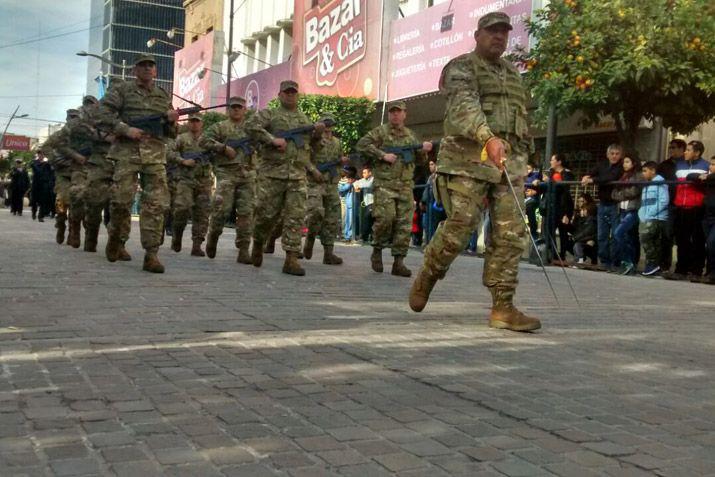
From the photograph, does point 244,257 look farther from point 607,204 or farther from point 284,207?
point 607,204

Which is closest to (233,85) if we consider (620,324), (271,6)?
(271,6)

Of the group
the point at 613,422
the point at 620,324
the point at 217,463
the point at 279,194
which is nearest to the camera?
the point at 217,463

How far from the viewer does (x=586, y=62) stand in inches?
552

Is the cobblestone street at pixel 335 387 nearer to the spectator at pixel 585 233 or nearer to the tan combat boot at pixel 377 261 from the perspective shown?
the tan combat boot at pixel 377 261

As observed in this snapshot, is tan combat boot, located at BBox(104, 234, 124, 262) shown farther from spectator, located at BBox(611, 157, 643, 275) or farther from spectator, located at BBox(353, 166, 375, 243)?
spectator, located at BBox(353, 166, 375, 243)

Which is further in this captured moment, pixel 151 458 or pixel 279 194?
pixel 279 194

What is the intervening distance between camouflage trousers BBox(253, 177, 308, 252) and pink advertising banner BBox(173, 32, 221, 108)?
3264 cm

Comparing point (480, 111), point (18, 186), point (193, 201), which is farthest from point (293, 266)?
point (18, 186)

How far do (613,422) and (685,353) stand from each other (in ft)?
6.95

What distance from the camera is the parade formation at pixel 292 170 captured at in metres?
6.15

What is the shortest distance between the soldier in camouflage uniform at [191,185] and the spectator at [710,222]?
6339 millimetres

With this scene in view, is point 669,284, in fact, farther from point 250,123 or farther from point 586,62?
point 250,123

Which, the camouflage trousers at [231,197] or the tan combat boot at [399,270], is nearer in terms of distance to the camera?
the tan combat boot at [399,270]

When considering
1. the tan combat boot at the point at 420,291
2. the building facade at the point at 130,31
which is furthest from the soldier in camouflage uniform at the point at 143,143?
the building facade at the point at 130,31
